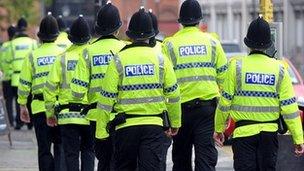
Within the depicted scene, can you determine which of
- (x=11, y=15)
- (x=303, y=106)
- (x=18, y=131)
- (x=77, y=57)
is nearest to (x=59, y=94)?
(x=77, y=57)

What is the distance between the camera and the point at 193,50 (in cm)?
1327

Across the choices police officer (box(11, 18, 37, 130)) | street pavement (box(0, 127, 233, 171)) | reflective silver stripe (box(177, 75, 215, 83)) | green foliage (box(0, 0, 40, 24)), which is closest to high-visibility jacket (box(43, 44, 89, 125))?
reflective silver stripe (box(177, 75, 215, 83))

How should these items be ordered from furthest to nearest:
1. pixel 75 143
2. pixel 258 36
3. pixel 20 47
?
pixel 20 47, pixel 75 143, pixel 258 36

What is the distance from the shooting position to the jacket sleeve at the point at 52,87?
1420cm

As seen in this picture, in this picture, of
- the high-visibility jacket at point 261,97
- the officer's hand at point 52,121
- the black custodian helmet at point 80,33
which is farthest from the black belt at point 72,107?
the high-visibility jacket at point 261,97

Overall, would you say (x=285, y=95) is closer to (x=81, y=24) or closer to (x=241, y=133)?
(x=241, y=133)

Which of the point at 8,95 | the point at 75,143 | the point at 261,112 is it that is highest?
the point at 261,112

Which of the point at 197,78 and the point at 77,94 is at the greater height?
the point at 197,78

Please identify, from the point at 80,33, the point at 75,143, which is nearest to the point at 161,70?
the point at 75,143

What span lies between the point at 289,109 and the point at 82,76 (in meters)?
2.66

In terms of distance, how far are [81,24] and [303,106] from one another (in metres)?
4.01

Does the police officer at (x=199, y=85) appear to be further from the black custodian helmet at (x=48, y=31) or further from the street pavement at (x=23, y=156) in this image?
the street pavement at (x=23, y=156)

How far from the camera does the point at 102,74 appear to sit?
43.7 feet

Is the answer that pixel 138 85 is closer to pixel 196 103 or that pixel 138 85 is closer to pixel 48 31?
pixel 196 103
